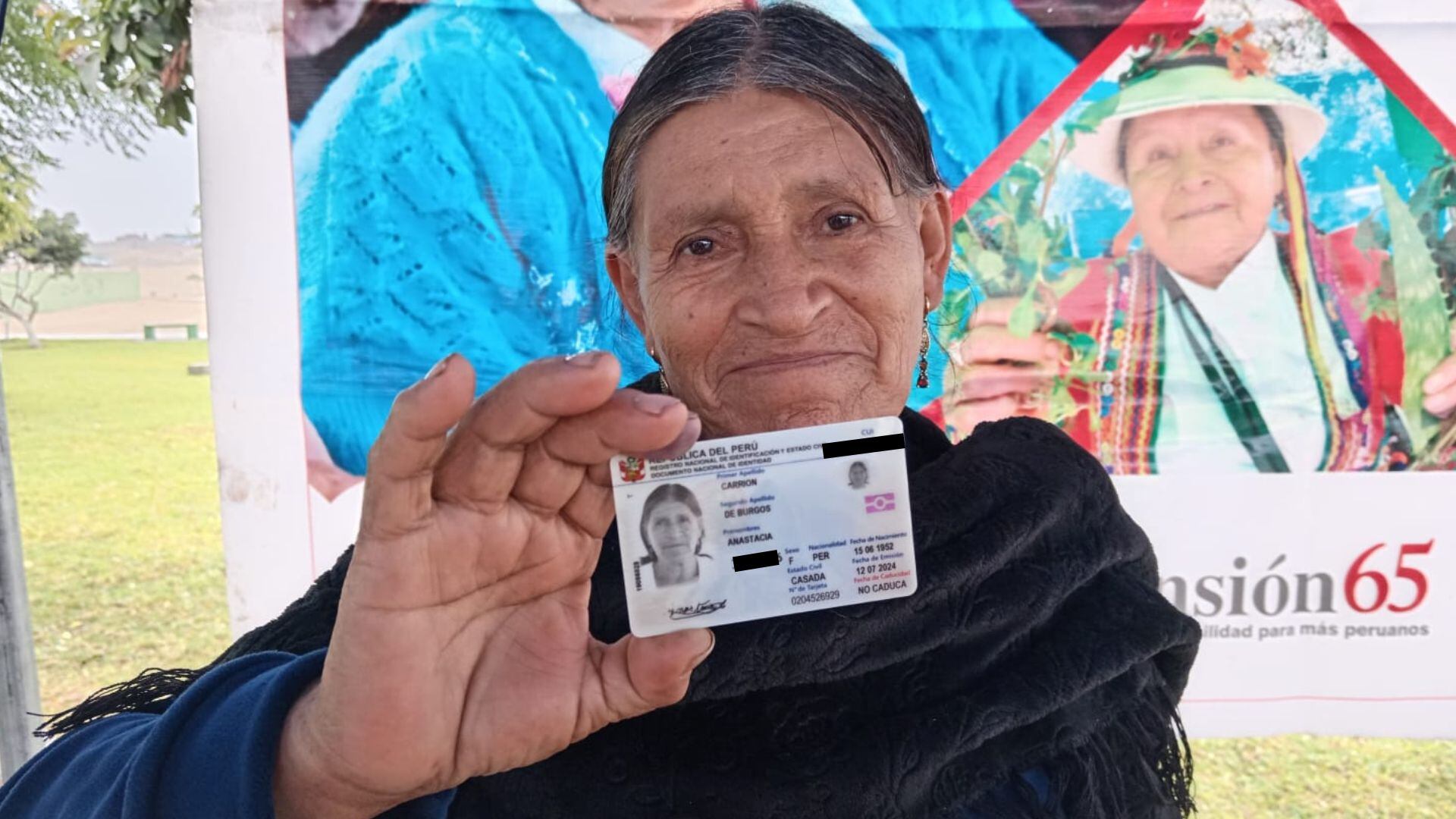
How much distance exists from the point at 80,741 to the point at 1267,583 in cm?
306

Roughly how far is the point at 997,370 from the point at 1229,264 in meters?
0.76

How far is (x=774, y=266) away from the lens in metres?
1.30

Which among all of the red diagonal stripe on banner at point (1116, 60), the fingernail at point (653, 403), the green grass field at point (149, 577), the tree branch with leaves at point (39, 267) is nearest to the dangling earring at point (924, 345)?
the fingernail at point (653, 403)

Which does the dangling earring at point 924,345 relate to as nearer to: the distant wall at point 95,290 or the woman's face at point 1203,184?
the woman's face at point 1203,184

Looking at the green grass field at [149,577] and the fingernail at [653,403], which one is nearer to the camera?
the fingernail at [653,403]

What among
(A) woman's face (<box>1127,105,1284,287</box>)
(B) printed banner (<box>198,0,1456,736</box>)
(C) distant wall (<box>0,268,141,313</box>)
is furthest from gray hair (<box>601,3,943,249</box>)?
(C) distant wall (<box>0,268,141,313</box>)

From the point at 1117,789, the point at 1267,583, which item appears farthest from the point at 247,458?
the point at 1267,583

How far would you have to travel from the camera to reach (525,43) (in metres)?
2.63

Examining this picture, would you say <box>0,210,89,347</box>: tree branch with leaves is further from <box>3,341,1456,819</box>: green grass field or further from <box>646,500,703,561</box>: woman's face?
<box>646,500,703,561</box>: woman's face

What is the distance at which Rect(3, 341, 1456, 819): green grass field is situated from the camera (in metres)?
3.69

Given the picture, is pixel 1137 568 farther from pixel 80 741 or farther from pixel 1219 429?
pixel 80 741

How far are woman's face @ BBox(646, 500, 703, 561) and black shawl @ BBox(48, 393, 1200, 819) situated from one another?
322mm

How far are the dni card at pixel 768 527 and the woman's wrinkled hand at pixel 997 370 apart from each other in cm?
186

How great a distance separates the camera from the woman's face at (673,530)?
1037 millimetres
